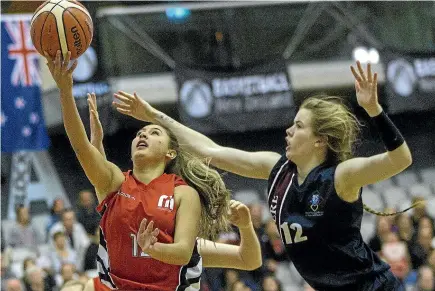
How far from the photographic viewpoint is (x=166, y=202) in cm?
419

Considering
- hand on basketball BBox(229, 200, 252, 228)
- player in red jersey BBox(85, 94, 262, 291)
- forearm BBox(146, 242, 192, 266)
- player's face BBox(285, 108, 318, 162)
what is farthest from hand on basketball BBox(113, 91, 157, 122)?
forearm BBox(146, 242, 192, 266)

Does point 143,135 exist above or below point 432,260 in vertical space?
above

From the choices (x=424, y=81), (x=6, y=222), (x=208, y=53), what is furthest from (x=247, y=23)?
(x=6, y=222)

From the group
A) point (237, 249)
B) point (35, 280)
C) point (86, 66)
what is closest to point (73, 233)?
point (35, 280)

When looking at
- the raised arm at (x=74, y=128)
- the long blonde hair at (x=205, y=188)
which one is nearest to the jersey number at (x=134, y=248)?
the raised arm at (x=74, y=128)

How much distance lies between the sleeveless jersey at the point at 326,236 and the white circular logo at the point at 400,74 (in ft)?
28.9

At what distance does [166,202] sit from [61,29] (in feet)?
3.18

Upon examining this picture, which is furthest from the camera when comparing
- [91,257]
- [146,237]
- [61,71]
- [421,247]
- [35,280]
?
[421,247]

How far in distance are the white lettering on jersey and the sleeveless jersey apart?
619 mm

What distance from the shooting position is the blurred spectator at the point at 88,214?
417 inches

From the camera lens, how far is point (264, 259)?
9.73m

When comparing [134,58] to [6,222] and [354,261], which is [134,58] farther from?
[354,261]

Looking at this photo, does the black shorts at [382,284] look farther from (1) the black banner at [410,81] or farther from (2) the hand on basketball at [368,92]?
(1) the black banner at [410,81]

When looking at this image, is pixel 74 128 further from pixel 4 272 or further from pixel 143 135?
pixel 4 272
